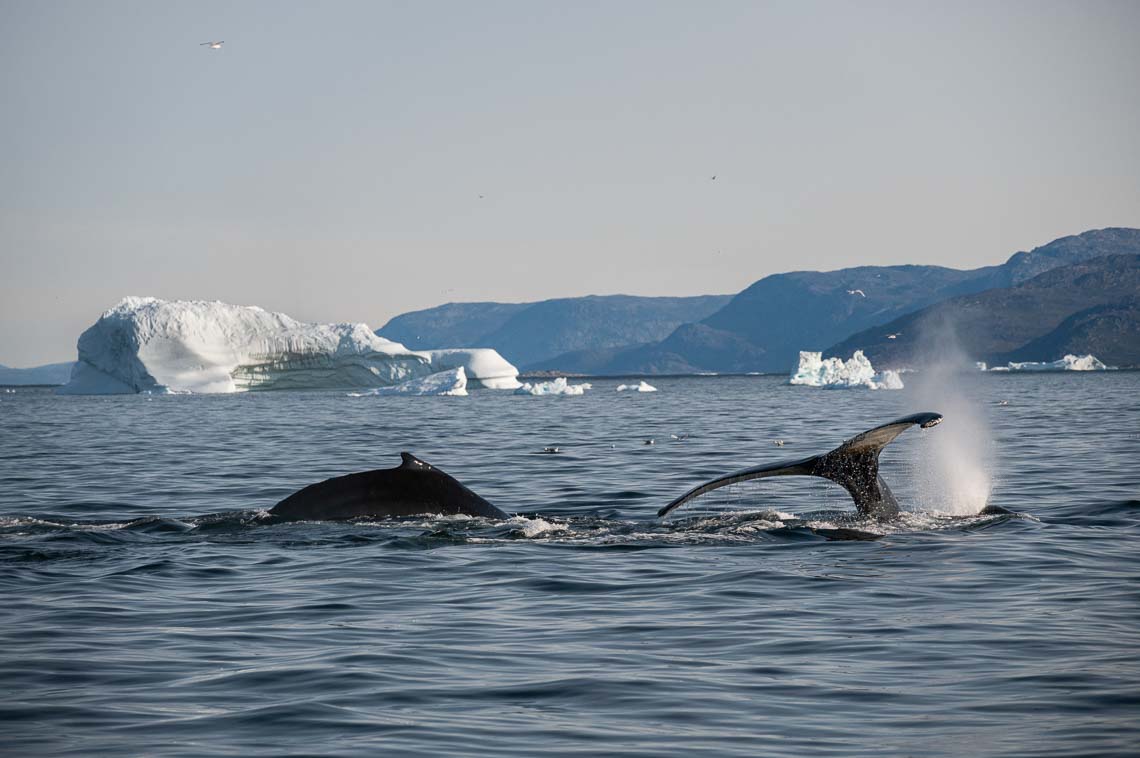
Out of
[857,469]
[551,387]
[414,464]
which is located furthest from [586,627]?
[551,387]

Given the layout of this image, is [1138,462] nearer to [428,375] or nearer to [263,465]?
[263,465]

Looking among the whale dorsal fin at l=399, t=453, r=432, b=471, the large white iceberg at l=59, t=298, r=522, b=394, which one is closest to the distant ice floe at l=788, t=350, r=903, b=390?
the large white iceberg at l=59, t=298, r=522, b=394

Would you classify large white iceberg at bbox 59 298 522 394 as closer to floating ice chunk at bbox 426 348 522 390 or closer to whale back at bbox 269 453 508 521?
floating ice chunk at bbox 426 348 522 390

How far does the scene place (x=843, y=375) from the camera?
316 ft

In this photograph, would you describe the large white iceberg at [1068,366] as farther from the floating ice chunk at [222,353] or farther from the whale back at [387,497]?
the whale back at [387,497]

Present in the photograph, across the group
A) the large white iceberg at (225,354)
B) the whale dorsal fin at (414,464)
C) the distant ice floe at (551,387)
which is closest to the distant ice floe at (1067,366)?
the distant ice floe at (551,387)

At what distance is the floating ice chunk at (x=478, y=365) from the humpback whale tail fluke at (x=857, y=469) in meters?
82.1

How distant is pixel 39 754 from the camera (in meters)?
5.33

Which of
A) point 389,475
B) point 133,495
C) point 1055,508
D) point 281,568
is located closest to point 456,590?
point 281,568

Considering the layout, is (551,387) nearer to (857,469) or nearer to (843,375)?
(843,375)

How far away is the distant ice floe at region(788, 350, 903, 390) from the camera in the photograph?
92.8 meters

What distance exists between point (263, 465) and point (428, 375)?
6904 centimetres

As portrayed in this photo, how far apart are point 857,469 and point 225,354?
268ft

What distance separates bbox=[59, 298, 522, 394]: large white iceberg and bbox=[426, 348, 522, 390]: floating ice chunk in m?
0.16
